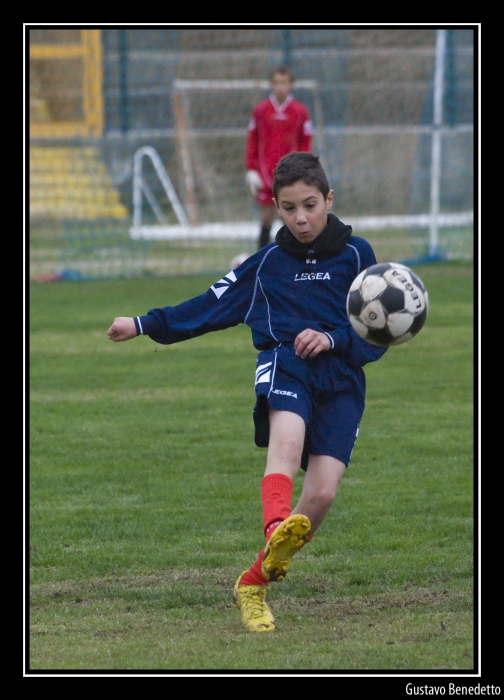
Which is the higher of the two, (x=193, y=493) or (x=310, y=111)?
(x=310, y=111)

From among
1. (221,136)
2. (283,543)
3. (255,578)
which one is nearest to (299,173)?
(283,543)

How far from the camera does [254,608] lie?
3996 mm

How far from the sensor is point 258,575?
13.5 ft

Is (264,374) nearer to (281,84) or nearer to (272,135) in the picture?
(281,84)

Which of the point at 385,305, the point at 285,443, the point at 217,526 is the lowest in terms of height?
the point at 217,526

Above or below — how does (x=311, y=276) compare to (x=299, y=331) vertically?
above

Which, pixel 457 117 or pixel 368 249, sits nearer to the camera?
pixel 368 249

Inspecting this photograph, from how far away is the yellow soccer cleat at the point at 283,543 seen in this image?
3.66 m

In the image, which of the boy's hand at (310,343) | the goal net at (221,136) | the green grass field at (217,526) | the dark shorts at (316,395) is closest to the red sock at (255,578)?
the green grass field at (217,526)

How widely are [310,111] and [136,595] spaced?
48.3ft

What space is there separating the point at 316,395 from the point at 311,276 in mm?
461
